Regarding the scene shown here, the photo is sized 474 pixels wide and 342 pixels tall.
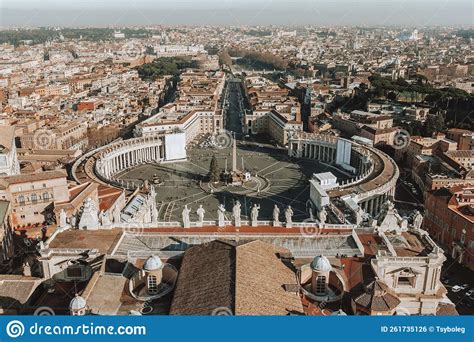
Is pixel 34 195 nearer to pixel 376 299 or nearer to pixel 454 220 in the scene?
pixel 376 299

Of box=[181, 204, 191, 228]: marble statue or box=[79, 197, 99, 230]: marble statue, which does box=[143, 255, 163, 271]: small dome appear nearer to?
box=[181, 204, 191, 228]: marble statue

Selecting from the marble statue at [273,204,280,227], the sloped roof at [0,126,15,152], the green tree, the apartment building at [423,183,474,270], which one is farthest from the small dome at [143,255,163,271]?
the green tree
